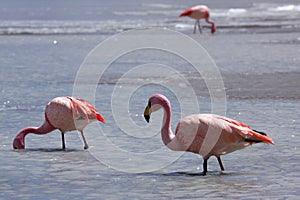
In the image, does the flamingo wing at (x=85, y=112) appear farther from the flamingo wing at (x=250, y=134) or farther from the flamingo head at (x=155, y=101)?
the flamingo wing at (x=250, y=134)

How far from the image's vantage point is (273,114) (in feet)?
35.8

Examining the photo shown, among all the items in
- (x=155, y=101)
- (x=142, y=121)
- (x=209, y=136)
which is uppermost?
(x=155, y=101)

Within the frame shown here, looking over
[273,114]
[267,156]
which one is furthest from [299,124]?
[267,156]

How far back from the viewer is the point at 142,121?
417 inches

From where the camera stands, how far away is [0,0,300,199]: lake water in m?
7.01

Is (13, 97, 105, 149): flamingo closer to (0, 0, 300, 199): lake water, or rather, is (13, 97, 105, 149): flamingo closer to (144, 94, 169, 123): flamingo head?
(0, 0, 300, 199): lake water

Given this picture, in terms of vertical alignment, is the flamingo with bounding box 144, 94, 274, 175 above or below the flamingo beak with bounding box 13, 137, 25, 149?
above

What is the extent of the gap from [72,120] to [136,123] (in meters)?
1.75

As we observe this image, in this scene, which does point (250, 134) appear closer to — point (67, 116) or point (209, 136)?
point (209, 136)

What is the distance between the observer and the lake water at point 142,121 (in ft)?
23.0

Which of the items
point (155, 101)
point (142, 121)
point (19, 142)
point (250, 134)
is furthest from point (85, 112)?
point (250, 134)

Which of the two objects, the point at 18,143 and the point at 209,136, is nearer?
the point at 209,136

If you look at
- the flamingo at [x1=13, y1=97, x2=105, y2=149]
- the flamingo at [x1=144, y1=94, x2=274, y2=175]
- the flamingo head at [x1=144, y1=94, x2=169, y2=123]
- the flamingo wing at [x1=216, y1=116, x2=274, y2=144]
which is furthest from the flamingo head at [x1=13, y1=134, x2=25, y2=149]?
the flamingo wing at [x1=216, y1=116, x2=274, y2=144]

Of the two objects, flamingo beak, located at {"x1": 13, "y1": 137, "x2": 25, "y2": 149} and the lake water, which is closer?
the lake water
